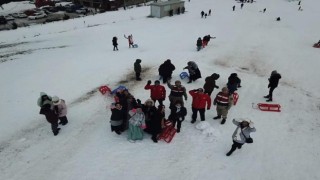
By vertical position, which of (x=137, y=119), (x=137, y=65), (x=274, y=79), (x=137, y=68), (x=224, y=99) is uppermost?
(x=137, y=65)

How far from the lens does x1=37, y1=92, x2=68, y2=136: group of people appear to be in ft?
34.2

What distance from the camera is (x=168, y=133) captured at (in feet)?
34.8

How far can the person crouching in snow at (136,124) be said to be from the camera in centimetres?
980

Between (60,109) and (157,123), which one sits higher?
(60,109)

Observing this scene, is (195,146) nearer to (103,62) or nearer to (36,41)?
(103,62)

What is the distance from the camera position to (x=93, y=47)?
2305cm

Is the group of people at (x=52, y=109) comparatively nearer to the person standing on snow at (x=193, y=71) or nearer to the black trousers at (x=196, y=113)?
the black trousers at (x=196, y=113)

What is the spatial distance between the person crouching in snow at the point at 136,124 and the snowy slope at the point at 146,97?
30cm

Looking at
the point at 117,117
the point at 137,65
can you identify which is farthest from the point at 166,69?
the point at 117,117

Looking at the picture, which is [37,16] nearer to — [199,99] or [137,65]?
[137,65]

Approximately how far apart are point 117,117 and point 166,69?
5400 millimetres

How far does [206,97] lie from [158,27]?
20.5 m

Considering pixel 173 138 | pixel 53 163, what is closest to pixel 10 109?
pixel 53 163

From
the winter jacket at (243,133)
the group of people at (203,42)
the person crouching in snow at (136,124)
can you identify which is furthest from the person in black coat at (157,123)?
the group of people at (203,42)
